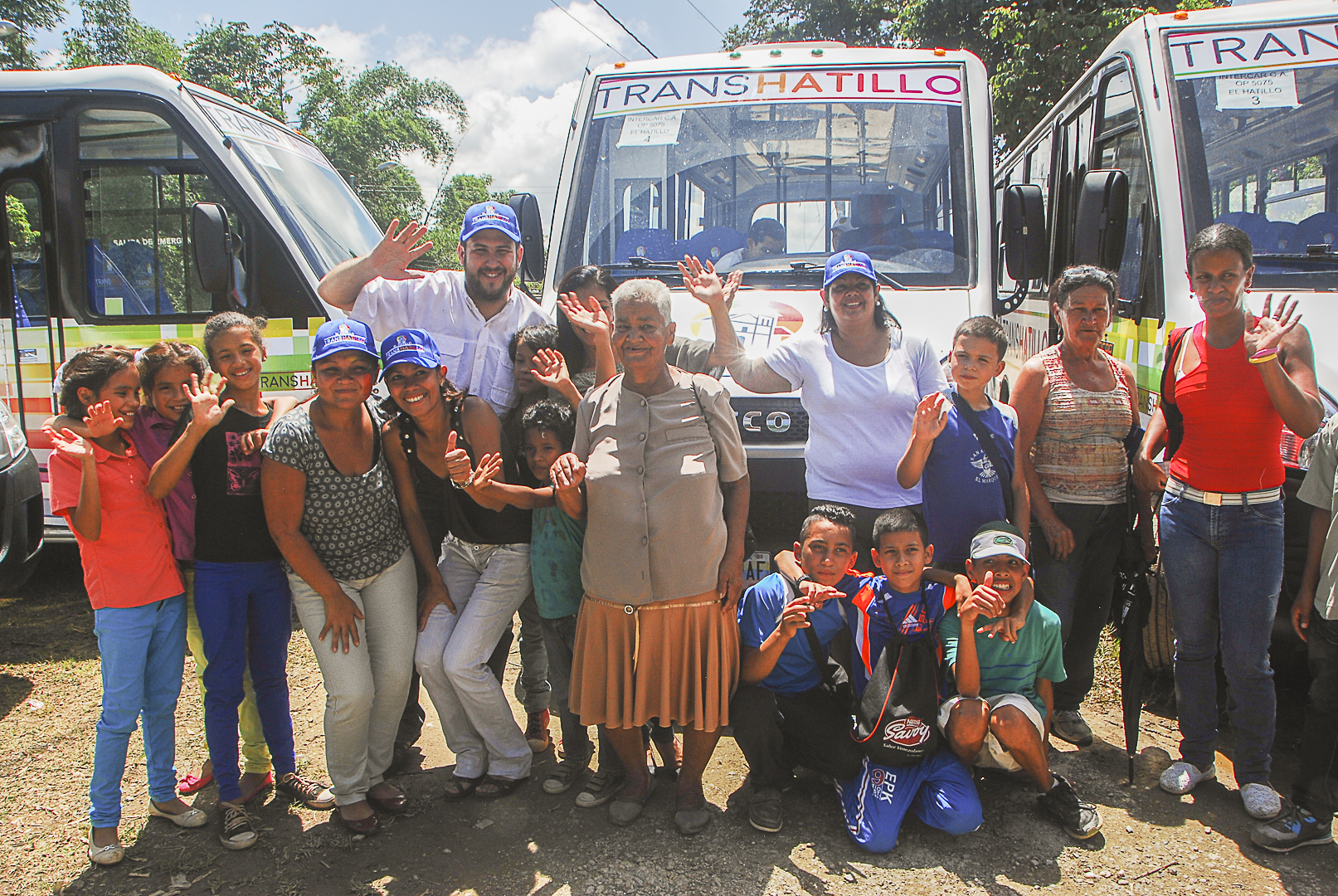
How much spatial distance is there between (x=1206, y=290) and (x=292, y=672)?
4146mm

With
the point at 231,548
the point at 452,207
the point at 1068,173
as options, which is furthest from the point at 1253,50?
the point at 452,207

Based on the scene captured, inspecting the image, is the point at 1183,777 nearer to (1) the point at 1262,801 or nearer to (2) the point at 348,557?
(1) the point at 1262,801

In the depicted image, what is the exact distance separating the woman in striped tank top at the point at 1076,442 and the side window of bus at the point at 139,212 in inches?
177

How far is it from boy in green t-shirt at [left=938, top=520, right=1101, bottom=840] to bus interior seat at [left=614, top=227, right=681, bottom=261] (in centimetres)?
222

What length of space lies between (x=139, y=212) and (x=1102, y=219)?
515 cm

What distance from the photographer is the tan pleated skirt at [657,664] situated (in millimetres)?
3102

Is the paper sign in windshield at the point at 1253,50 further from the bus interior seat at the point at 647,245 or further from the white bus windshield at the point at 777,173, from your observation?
the bus interior seat at the point at 647,245

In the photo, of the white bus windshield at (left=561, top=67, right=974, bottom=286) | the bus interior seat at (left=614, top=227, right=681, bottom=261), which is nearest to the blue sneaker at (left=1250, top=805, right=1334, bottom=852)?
the white bus windshield at (left=561, top=67, right=974, bottom=286)

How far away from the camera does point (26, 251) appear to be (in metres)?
5.61

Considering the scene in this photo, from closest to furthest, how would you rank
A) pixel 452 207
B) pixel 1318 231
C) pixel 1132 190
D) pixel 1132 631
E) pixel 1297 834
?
pixel 1297 834
pixel 1132 631
pixel 1318 231
pixel 1132 190
pixel 452 207

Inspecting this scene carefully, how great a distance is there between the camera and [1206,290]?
3127mm

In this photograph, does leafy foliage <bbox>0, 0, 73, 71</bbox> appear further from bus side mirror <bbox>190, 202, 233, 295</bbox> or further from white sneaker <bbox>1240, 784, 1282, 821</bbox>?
white sneaker <bbox>1240, 784, 1282, 821</bbox>

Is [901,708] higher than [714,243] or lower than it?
lower

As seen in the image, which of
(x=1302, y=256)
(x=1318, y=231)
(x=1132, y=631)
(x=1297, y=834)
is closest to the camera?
(x=1297, y=834)
